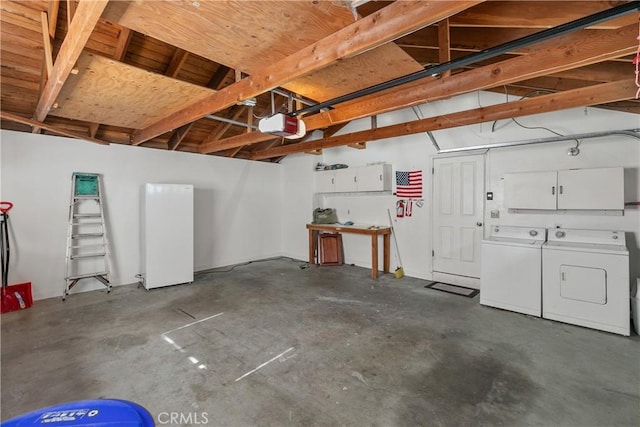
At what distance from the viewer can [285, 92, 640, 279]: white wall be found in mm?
3592

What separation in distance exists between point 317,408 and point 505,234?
3.70 m

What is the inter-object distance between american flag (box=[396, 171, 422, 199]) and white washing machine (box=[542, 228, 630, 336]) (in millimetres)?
2240

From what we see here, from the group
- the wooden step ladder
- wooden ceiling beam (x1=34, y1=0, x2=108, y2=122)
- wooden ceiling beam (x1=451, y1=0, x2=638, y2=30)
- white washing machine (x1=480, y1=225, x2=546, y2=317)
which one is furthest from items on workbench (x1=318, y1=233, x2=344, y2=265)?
wooden ceiling beam (x1=34, y1=0, x2=108, y2=122)

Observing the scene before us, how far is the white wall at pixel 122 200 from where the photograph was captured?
4215 millimetres

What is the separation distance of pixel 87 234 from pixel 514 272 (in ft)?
20.8

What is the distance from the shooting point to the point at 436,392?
2.24 m

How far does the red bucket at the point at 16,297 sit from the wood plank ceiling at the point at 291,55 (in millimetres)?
2290

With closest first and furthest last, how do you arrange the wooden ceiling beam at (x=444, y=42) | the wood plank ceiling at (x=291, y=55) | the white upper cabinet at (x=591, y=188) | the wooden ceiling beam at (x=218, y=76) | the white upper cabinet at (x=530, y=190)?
the wood plank ceiling at (x=291, y=55) → the wooden ceiling beam at (x=444, y=42) → the white upper cabinet at (x=591, y=188) → the white upper cabinet at (x=530, y=190) → the wooden ceiling beam at (x=218, y=76)

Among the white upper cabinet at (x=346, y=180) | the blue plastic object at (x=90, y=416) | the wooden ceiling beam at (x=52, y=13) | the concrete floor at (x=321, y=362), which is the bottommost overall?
the concrete floor at (x=321, y=362)

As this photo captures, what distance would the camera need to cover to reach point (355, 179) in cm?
605

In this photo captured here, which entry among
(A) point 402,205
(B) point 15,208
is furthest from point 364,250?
(B) point 15,208

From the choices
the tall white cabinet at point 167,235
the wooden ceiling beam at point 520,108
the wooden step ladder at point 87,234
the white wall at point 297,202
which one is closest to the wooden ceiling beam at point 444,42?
the wooden ceiling beam at point 520,108

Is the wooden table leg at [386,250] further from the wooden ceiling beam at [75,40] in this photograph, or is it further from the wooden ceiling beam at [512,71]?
the wooden ceiling beam at [75,40]

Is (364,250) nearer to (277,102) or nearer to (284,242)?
(284,242)
